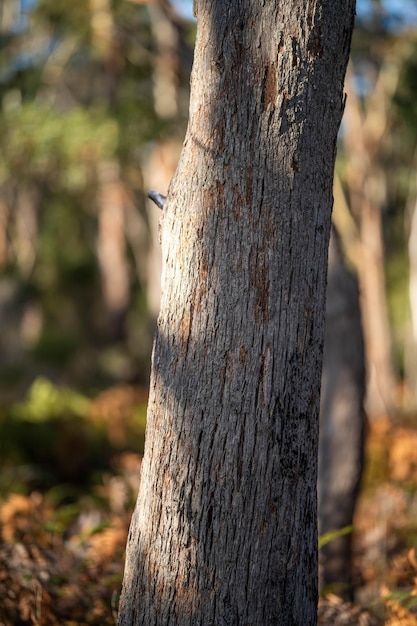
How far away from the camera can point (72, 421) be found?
843cm

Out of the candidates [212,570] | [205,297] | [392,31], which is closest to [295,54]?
[205,297]

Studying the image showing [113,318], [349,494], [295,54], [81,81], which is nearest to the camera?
[295,54]

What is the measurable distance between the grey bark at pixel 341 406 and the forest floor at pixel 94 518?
520 millimetres

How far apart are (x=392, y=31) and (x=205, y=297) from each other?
9.05 meters

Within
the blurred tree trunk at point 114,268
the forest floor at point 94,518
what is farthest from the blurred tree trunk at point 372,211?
the blurred tree trunk at point 114,268

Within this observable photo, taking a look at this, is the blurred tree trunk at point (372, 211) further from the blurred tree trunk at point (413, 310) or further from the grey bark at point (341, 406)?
the grey bark at point (341, 406)

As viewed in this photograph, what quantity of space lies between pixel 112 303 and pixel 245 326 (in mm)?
15308

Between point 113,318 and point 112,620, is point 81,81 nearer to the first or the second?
point 113,318

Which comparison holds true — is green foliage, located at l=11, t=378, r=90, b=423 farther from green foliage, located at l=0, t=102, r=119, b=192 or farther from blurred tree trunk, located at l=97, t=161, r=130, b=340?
blurred tree trunk, located at l=97, t=161, r=130, b=340

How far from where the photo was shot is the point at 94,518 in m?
5.27

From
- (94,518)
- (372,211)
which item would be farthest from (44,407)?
(372,211)

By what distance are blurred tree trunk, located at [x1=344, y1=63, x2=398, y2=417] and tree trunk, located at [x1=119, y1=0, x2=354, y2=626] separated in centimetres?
763

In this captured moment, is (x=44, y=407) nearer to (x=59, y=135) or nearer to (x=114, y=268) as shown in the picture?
(x=59, y=135)

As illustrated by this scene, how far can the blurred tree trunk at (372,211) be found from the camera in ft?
33.3
